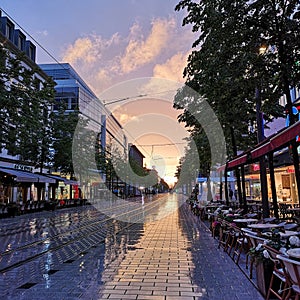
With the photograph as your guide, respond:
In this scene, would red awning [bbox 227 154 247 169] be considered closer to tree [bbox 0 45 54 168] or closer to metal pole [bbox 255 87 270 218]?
metal pole [bbox 255 87 270 218]

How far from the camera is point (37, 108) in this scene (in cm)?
1883

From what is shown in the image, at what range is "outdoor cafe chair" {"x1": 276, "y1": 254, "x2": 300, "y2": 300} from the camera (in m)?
3.70

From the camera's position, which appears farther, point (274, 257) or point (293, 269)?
point (274, 257)

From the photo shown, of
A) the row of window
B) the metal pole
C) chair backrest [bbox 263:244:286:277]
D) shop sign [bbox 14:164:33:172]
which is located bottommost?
chair backrest [bbox 263:244:286:277]

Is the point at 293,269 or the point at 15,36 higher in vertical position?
the point at 15,36

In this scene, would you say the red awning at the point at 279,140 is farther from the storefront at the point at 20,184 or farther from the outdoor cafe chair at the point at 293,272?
the storefront at the point at 20,184

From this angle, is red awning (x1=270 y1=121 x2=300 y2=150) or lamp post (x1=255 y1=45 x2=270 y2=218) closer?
red awning (x1=270 y1=121 x2=300 y2=150)

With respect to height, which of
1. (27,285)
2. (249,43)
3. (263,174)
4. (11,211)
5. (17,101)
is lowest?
(27,285)

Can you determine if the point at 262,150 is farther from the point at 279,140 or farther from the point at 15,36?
the point at 15,36

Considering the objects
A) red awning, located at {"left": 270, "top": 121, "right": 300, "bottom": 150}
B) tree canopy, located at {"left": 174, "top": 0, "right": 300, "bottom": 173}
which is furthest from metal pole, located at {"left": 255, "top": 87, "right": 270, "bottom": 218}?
red awning, located at {"left": 270, "top": 121, "right": 300, "bottom": 150}

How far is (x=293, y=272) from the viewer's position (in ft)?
12.5

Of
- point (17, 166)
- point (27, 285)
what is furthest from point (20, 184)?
point (27, 285)

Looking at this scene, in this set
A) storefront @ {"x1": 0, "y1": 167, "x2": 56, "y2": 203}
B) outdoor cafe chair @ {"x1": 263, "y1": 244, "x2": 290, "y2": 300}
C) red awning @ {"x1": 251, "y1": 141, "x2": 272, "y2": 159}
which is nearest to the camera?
outdoor cafe chair @ {"x1": 263, "y1": 244, "x2": 290, "y2": 300}

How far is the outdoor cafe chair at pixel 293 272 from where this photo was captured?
12.2 ft
